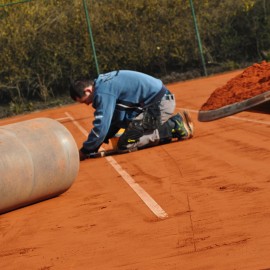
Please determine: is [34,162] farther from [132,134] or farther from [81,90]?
[132,134]

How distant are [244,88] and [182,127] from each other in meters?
8.35

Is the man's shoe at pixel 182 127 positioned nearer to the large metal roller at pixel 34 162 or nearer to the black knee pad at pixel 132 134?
the black knee pad at pixel 132 134

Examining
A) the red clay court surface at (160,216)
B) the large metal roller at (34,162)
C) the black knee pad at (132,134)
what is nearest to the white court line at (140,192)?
the red clay court surface at (160,216)

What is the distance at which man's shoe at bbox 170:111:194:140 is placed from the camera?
38.3 ft

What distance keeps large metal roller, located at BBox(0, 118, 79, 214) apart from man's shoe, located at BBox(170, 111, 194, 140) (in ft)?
10.0

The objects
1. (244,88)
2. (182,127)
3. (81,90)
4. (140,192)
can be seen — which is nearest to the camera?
(244,88)

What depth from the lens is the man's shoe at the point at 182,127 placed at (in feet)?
38.3

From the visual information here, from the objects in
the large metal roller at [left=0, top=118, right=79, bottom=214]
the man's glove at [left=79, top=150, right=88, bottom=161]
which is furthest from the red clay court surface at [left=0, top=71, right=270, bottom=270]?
the man's glove at [left=79, top=150, right=88, bottom=161]

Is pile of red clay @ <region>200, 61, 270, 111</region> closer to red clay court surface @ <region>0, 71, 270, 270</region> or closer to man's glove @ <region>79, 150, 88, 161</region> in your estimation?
red clay court surface @ <region>0, 71, 270, 270</region>

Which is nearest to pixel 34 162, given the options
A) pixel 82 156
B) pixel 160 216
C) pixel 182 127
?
pixel 160 216

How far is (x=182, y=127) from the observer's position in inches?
461

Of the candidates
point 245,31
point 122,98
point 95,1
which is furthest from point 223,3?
point 122,98

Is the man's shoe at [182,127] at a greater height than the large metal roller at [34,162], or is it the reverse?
the large metal roller at [34,162]

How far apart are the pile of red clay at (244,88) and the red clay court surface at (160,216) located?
0.35 ft
